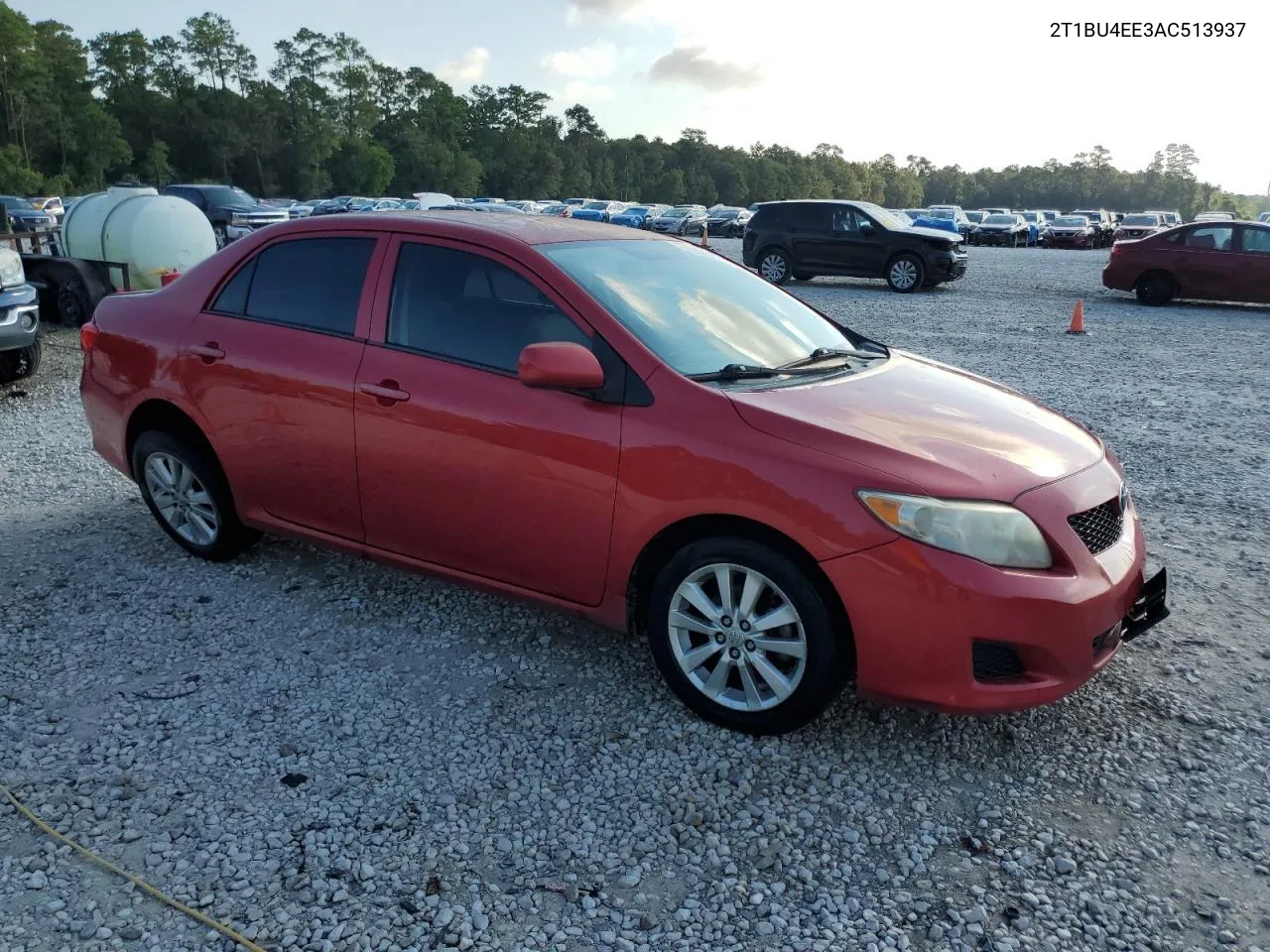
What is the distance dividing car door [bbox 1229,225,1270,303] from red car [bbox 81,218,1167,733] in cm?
1435

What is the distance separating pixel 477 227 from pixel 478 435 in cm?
93

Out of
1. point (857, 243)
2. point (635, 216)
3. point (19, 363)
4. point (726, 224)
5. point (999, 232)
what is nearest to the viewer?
point (19, 363)

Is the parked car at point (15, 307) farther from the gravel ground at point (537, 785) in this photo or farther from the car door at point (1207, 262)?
the car door at point (1207, 262)

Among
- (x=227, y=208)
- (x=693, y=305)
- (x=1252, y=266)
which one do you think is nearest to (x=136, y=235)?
(x=693, y=305)

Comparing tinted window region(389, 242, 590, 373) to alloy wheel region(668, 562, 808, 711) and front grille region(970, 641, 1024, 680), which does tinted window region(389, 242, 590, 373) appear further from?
front grille region(970, 641, 1024, 680)

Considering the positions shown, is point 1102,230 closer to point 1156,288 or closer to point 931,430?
point 1156,288

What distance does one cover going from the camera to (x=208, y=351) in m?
4.47

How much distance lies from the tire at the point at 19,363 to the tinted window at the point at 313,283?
629 cm

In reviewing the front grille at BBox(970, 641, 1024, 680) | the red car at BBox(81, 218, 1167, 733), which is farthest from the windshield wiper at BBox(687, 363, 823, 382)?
the front grille at BBox(970, 641, 1024, 680)

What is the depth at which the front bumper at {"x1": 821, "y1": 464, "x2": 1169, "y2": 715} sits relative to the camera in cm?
296

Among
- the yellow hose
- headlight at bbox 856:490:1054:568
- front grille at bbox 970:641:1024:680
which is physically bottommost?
the yellow hose

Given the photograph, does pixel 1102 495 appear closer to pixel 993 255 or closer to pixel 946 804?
pixel 946 804

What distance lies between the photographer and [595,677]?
3830 millimetres

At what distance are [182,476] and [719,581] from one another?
115 inches
